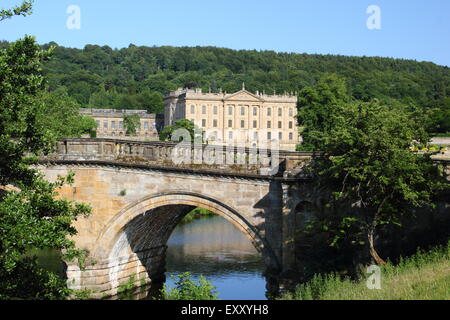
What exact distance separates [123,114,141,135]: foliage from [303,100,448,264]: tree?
106974 mm

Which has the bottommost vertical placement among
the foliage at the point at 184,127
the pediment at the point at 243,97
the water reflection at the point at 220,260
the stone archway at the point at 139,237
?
the water reflection at the point at 220,260

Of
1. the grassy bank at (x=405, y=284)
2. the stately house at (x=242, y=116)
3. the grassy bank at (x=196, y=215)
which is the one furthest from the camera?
the stately house at (x=242, y=116)

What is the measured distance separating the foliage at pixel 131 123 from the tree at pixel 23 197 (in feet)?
359

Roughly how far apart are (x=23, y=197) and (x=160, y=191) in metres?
9.82

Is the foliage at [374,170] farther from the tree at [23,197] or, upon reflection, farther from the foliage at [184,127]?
the foliage at [184,127]

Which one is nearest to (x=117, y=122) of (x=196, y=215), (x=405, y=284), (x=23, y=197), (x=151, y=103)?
(x=151, y=103)

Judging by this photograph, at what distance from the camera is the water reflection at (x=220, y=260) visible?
28.4 metres

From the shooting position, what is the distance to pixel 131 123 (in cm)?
12544

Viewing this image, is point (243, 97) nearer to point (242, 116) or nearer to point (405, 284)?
point (242, 116)

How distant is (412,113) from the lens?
60.0 ft

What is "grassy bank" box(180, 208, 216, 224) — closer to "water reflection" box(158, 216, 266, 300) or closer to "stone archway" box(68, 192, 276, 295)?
"water reflection" box(158, 216, 266, 300)

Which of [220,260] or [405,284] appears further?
[220,260]

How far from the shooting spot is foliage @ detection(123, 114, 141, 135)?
123750 mm

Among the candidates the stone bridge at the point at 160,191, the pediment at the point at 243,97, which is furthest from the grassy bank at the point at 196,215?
the pediment at the point at 243,97
